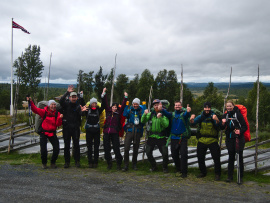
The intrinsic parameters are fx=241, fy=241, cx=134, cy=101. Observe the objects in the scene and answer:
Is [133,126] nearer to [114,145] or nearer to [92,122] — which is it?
[114,145]

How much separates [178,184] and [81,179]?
2316mm

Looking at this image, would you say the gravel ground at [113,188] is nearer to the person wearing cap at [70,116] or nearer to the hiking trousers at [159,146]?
the hiking trousers at [159,146]

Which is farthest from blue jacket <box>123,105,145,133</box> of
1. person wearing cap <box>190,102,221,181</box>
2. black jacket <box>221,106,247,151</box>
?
black jacket <box>221,106,247,151</box>

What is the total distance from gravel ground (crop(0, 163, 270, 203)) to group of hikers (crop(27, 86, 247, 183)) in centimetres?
52

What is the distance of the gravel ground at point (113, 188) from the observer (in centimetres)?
460

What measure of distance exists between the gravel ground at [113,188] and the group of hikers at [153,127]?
523 millimetres

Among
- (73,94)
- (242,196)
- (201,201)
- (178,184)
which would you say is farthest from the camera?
(73,94)

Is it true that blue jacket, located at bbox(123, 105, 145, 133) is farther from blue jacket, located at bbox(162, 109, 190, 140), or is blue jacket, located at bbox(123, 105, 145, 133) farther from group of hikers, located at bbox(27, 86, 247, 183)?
blue jacket, located at bbox(162, 109, 190, 140)

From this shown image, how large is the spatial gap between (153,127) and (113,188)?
2032mm

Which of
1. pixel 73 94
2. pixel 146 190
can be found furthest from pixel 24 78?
pixel 146 190

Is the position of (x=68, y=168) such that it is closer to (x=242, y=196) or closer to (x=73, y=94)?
(x=73, y=94)

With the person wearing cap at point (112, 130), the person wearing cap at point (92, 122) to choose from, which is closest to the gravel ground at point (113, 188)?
the person wearing cap at point (112, 130)

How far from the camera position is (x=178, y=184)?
18.3ft

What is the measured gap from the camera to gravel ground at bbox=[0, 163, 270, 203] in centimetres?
460
